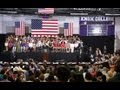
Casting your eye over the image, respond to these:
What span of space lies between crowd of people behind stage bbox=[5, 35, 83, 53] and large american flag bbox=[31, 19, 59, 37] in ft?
0.44

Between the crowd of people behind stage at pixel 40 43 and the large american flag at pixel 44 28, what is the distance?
13cm

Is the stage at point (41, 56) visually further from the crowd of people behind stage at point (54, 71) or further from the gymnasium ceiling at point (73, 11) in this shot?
the gymnasium ceiling at point (73, 11)

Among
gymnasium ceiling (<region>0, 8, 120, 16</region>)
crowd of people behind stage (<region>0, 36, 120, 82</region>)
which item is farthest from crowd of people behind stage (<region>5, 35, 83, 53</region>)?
gymnasium ceiling (<region>0, 8, 120, 16</region>)

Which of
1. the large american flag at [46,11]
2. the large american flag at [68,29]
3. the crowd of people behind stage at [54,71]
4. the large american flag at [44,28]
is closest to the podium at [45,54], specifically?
the crowd of people behind stage at [54,71]

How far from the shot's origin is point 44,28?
369 inches

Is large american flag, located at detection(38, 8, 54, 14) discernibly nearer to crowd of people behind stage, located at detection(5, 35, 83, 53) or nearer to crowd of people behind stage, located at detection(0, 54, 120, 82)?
crowd of people behind stage, located at detection(5, 35, 83, 53)

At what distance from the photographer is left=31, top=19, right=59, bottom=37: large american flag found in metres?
9.30

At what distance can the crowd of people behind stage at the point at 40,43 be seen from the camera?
9.20 metres

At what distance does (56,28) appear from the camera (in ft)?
30.6

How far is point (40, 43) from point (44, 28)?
0.41m

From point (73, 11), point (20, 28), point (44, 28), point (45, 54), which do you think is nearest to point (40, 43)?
point (45, 54)
